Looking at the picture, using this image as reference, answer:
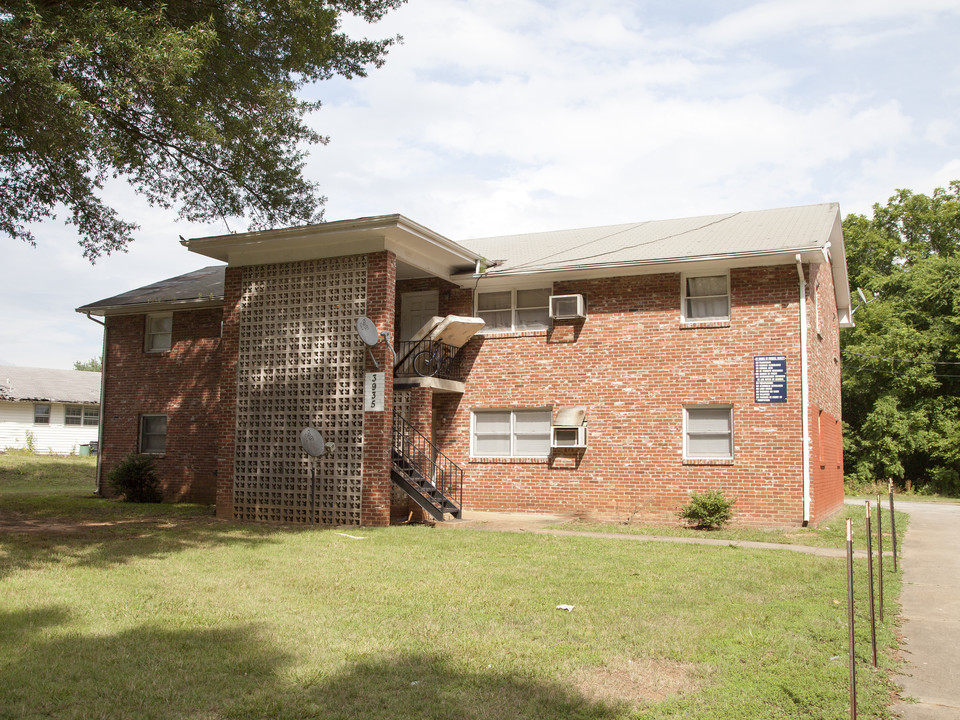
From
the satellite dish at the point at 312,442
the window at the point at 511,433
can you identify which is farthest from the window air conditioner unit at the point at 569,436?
the satellite dish at the point at 312,442

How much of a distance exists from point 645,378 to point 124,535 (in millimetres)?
9924

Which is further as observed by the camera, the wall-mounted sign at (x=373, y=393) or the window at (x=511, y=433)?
the window at (x=511, y=433)

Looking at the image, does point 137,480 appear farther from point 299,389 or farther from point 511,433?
point 511,433

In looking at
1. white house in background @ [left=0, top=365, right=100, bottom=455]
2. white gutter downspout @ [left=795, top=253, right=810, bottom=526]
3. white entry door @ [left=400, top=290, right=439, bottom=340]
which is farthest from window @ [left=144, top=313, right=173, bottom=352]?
white house in background @ [left=0, top=365, right=100, bottom=455]

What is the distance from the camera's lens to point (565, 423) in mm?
16734

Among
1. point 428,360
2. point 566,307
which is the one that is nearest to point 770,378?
point 566,307

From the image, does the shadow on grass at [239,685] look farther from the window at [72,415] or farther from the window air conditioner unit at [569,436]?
the window at [72,415]

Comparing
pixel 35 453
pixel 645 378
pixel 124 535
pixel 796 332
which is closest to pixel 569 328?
pixel 645 378

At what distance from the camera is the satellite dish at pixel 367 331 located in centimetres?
1453

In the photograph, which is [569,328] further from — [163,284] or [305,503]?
[163,284]

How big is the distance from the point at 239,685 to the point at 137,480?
16038 mm

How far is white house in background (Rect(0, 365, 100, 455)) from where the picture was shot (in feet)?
120

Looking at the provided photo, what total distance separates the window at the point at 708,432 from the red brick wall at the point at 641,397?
0.70 ft

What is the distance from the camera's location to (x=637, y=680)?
17.7 ft
